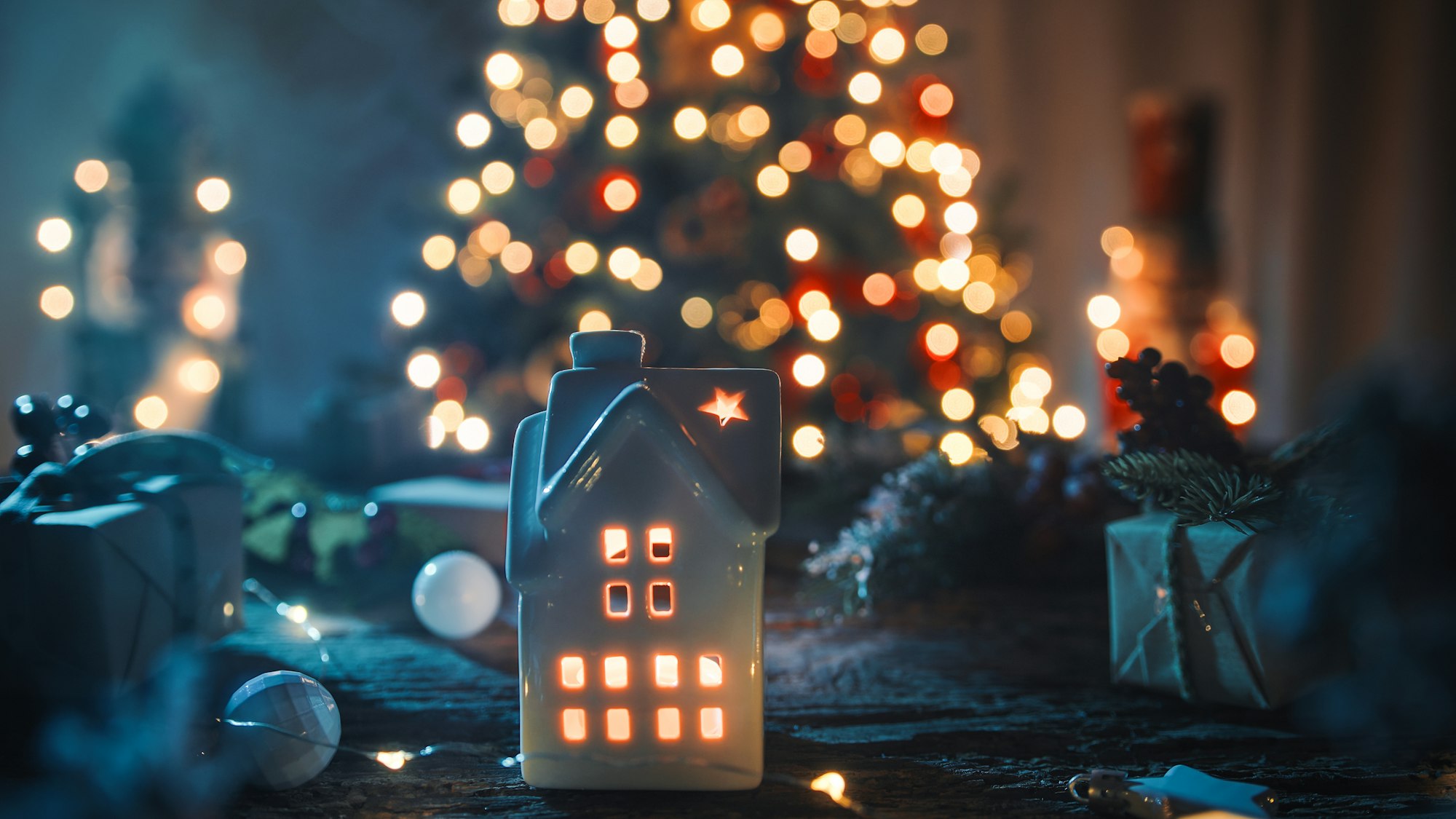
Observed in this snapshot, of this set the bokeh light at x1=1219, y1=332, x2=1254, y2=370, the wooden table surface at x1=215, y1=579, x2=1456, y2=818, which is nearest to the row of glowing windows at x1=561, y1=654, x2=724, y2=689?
the wooden table surface at x1=215, y1=579, x2=1456, y2=818

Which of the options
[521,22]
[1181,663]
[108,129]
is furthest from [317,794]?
[108,129]

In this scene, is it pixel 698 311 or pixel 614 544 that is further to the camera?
pixel 698 311

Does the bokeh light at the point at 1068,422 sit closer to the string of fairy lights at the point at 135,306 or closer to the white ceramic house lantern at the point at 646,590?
the white ceramic house lantern at the point at 646,590

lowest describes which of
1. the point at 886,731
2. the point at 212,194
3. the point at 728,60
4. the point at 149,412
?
the point at 886,731

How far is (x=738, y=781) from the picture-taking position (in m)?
0.73

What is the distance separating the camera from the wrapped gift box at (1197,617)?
877 millimetres

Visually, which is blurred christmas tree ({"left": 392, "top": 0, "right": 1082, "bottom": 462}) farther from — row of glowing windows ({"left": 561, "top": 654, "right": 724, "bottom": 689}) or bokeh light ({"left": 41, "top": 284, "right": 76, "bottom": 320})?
row of glowing windows ({"left": 561, "top": 654, "right": 724, "bottom": 689})

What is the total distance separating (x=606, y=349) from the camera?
0.77 meters

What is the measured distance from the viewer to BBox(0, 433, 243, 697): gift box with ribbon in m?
0.83

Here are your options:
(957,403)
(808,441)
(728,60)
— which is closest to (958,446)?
(808,441)

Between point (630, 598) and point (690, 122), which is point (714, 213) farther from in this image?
point (630, 598)

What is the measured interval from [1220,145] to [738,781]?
12.0ft

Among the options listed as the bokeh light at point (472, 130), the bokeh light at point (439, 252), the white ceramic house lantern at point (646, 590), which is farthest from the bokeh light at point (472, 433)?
the white ceramic house lantern at point (646, 590)

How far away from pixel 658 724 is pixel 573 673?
0.28ft
